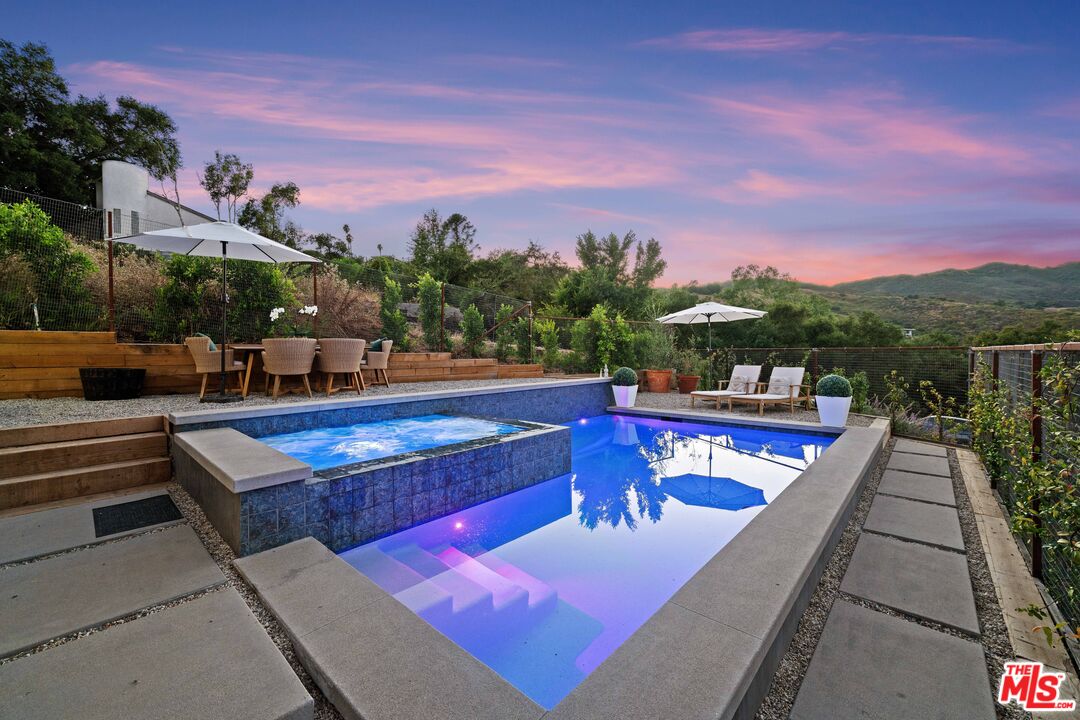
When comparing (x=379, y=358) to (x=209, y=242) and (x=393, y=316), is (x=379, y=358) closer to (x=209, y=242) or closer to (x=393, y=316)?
(x=393, y=316)

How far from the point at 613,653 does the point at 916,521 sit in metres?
3.02

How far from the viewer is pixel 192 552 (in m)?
2.54

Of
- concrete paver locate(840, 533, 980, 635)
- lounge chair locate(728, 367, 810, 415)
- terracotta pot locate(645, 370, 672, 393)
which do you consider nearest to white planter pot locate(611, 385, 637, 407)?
lounge chair locate(728, 367, 810, 415)

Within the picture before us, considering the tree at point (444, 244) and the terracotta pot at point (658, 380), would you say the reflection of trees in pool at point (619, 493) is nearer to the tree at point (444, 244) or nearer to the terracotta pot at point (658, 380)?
the terracotta pot at point (658, 380)

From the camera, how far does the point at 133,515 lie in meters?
3.08

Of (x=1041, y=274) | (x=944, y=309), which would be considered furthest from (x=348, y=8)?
(x=1041, y=274)

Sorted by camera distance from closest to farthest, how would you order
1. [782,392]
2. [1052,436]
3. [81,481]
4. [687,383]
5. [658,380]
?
[1052,436]
[81,481]
[782,392]
[687,383]
[658,380]

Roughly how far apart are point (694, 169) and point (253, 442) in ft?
36.2

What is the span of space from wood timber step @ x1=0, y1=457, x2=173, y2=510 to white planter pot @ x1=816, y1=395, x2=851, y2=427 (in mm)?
7724

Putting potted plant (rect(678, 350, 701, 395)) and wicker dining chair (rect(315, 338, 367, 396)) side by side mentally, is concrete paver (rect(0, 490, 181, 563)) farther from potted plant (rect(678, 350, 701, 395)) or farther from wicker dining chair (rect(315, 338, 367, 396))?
potted plant (rect(678, 350, 701, 395))

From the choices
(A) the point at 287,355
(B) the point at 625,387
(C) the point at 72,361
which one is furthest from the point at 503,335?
(C) the point at 72,361

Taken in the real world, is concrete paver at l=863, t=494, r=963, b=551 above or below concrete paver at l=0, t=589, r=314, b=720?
below

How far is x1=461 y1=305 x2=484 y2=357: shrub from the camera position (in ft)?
32.9

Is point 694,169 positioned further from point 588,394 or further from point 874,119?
point 588,394
